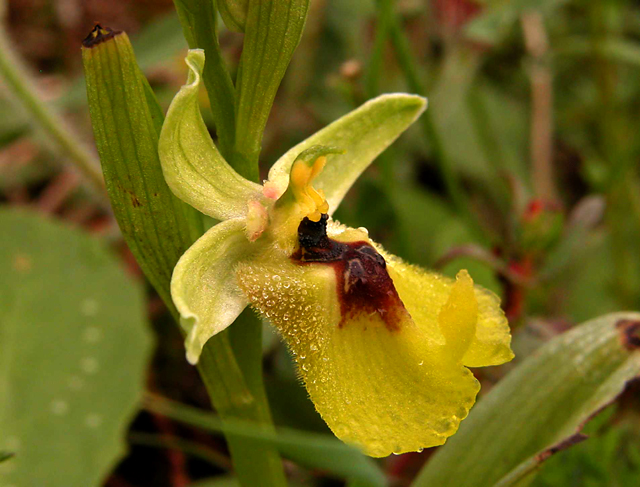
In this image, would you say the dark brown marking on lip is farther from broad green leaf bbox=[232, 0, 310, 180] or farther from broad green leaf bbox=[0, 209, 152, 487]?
broad green leaf bbox=[0, 209, 152, 487]

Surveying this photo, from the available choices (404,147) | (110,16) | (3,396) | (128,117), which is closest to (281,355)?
(3,396)

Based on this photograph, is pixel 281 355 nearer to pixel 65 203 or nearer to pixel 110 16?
pixel 65 203

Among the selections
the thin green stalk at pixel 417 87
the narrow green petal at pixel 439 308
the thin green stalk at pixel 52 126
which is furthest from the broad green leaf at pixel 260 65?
the thin green stalk at pixel 52 126

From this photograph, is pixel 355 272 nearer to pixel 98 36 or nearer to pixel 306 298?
pixel 306 298

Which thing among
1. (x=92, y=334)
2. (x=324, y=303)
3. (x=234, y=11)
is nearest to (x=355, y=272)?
(x=324, y=303)

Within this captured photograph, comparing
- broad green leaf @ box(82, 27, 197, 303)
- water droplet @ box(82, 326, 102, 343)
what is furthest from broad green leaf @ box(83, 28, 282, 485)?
water droplet @ box(82, 326, 102, 343)

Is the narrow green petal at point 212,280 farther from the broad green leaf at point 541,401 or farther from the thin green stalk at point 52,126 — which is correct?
the thin green stalk at point 52,126
